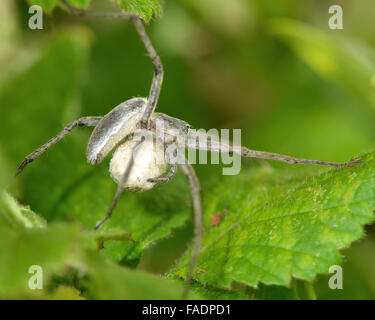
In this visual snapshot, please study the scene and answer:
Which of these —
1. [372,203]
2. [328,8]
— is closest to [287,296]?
[372,203]

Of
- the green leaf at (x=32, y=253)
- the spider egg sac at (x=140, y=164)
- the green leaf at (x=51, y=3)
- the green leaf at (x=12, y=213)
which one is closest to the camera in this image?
the green leaf at (x=32, y=253)

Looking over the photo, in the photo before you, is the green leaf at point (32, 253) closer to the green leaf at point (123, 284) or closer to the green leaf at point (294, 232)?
the green leaf at point (123, 284)

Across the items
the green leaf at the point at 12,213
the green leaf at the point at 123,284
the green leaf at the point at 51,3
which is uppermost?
the green leaf at the point at 51,3

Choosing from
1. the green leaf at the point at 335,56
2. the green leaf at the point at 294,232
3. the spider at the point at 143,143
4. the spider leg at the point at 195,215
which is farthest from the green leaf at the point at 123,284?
the green leaf at the point at 335,56

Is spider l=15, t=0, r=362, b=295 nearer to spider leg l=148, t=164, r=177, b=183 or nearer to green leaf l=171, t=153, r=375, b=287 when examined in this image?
spider leg l=148, t=164, r=177, b=183

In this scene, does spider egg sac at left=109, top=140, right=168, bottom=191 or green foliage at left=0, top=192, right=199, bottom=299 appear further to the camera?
spider egg sac at left=109, top=140, right=168, bottom=191

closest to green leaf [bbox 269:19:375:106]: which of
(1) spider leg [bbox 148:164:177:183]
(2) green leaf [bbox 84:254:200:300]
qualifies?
(1) spider leg [bbox 148:164:177:183]

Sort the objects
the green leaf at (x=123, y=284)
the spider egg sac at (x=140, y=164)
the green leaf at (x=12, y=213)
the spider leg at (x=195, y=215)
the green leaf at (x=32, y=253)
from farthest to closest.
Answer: the spider egg sac at (x=140, y=164)
the spider leg at (x=195, y=215)
the green leaf at (x=12, y=213)
the green leaf at (x=123, y=284)
the green leaf at (x=32, y=253)
